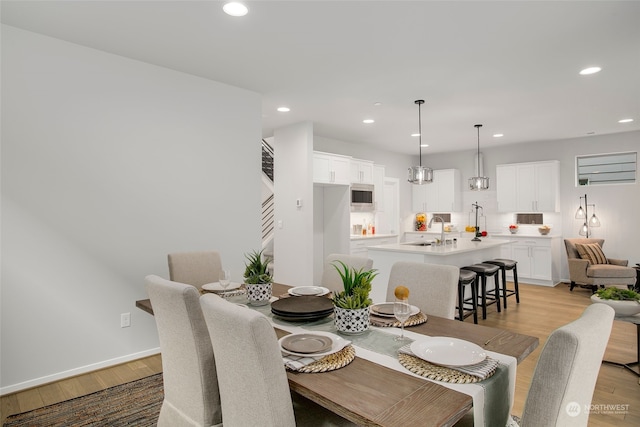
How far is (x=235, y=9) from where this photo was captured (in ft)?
8.06

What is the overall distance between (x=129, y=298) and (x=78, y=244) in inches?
24.5

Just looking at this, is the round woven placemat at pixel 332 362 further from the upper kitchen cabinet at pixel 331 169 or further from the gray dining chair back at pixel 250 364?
the upper kitchen cabinet at pixel 331 169

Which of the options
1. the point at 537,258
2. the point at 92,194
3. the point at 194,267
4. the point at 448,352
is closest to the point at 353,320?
the point at 448,352

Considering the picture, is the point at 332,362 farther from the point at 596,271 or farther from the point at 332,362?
the point at 596,271

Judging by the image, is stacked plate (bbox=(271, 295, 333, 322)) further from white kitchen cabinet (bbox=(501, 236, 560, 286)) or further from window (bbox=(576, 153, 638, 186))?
window (bbox=(576, 153, 638, 186))

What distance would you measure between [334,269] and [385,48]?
1874 mm

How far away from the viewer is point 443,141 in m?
7.02

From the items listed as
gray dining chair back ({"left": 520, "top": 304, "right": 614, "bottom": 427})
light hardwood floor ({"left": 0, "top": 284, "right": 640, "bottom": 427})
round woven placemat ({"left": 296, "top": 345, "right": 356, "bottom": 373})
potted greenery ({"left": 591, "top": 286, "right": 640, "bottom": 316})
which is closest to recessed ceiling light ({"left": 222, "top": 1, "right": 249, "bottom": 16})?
round woven placemat ({"left": 296, "top": 345, "right": 356, "bottom": 373})

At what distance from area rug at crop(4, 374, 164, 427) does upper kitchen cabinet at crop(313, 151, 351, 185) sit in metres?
3.75

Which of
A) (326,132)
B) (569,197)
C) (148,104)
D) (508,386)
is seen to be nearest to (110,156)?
(148,104)

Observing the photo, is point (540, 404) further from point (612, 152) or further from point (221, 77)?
point (612, 152)

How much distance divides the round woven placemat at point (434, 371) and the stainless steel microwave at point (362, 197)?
5091 mm

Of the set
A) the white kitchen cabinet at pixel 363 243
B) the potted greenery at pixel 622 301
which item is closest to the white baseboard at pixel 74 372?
the white kitchen cabinet at pixel 363 243

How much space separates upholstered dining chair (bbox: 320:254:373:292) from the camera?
8.45ft
